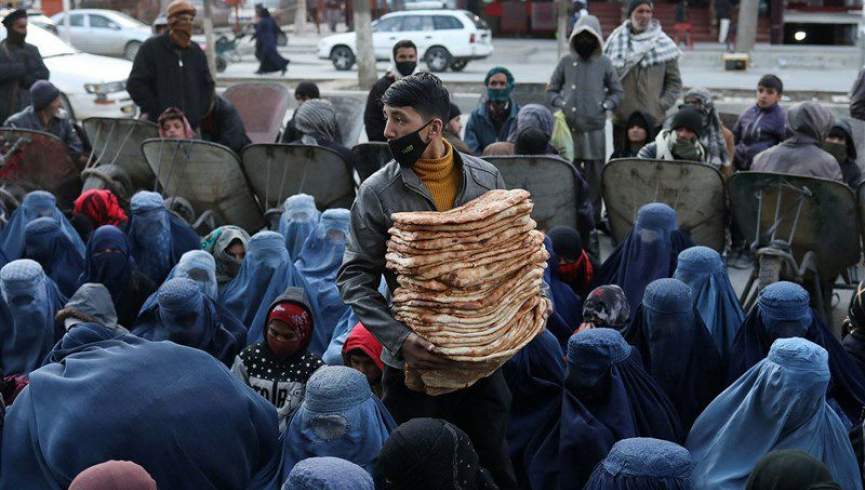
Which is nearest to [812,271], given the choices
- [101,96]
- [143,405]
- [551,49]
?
[143,405]

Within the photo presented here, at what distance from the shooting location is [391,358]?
10.8 ft

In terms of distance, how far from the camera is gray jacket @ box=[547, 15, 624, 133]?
7.85 meters

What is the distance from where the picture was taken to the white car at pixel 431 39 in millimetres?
20875

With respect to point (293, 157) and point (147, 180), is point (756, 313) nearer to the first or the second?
point (293, 157)

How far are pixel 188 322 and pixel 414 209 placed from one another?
1.77 meters

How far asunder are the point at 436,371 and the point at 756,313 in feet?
5.76

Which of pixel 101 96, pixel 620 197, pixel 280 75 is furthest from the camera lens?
pixel 280 75

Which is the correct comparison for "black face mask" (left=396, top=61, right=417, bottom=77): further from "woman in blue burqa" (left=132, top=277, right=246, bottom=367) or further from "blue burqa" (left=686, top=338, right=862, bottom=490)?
"blue burqa" (left=686, top=338, right=862, bottom=490)

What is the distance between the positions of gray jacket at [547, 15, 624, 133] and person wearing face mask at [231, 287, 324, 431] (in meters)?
4.02

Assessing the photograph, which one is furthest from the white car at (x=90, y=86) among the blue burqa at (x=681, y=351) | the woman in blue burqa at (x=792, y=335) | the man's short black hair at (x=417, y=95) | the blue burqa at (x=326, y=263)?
the man's short black hair at (x=417, y=95)

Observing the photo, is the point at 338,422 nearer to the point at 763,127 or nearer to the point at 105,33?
the point at 763,127

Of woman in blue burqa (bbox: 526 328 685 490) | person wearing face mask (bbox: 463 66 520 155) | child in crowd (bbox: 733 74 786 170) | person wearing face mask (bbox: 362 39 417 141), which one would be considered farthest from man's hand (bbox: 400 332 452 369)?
child in crowd (bbox: 733 74 786 170)

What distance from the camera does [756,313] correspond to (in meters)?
4.30

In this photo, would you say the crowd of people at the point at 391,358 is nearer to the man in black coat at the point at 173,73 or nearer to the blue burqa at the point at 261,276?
the blue burqa at the point at 261,276
